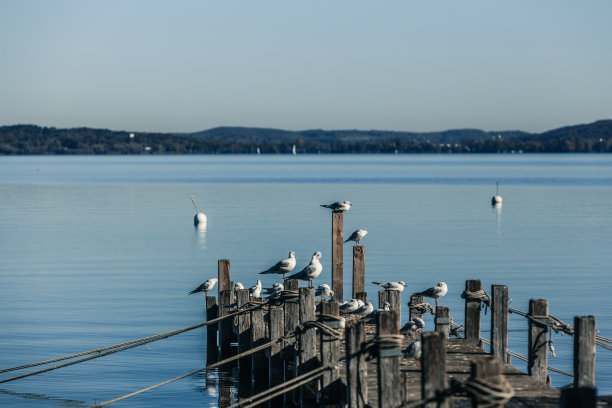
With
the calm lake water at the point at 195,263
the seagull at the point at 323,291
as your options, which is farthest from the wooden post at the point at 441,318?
the calm lake water at the point at 195,263

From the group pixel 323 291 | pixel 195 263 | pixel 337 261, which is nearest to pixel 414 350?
pixel 323 291

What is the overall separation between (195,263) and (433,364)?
29.1 meters

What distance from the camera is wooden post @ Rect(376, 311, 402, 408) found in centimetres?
905

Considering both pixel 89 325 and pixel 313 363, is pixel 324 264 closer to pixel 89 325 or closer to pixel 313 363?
pixel 89 325

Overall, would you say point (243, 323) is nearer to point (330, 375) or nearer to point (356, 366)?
point (330, 375)

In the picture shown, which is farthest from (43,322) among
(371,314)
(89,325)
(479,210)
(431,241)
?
(479,210)

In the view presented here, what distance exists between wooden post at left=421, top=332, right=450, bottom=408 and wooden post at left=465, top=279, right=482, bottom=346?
6.54 m

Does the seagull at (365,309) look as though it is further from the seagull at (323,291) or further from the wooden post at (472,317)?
the wooden post at (472,317)

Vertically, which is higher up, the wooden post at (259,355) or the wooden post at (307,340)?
the wooden post at (307,340)

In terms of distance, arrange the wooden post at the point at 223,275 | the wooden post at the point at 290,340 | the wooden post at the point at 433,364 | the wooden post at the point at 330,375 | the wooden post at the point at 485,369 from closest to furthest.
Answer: the wooden post at the point at 485,369
the wooden post at the point at 433,364
the wooden post at the point at 330,375
the wooden post at the point at 290,340
the wooden post at the point at 223,275

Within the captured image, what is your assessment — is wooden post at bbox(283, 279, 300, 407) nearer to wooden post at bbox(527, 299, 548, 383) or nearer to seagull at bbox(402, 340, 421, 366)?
seagull at bbox(402, 340, 421, 366)

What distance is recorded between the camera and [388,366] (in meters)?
9.13

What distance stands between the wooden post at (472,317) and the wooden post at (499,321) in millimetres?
881

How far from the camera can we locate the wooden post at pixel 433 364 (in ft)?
25.2
